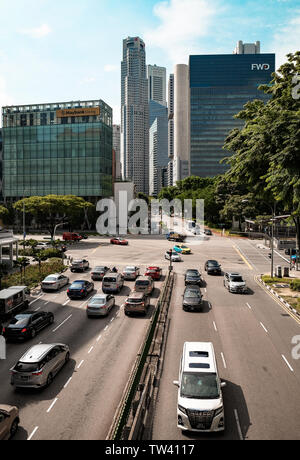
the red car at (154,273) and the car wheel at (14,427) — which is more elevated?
the red car at (154,273)

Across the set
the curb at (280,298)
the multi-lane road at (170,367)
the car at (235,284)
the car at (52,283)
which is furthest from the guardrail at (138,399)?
the car at (52,283)

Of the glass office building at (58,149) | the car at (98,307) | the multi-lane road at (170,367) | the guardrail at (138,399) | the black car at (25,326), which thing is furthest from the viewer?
the glass office building at (58,149)

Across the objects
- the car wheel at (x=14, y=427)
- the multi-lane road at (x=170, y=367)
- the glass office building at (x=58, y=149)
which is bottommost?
the multi-lane road at (x=170, y=367)

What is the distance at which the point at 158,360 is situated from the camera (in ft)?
61.9

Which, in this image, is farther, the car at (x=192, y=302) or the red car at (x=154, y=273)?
the red car at (x=154, y=273)

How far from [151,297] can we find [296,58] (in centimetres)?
2383

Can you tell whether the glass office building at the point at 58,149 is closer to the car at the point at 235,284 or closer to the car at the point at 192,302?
the car at the point at 235,284

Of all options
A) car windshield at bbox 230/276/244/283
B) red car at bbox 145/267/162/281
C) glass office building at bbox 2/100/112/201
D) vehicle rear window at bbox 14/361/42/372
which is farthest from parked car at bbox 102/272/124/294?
glass office building at bbox 2/100/112/201

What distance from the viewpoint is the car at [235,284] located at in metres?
34.6

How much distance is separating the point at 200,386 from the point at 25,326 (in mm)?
12464

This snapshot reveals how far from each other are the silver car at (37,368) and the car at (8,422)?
9.11 feet

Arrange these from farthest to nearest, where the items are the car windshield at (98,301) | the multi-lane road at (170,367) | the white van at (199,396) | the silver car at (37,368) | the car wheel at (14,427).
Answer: the car windshield at (98,301), the silver car at (37,368), the multi-lane road at (170,367), the white van at (199,396), the car wheel at (14,427)
